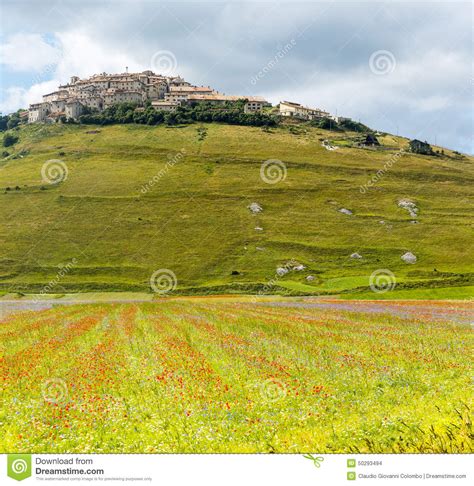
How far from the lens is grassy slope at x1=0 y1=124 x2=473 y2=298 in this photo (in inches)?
4023

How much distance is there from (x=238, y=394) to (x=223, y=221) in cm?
11949

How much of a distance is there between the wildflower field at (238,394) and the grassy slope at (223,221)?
6447cm

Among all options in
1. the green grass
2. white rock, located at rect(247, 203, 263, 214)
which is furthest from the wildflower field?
white rock, located at rect(247, 203, 263, 214)

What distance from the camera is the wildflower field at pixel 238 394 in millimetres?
10234

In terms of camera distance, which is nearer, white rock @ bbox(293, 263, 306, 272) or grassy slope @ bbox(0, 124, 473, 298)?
grassy slope @ bbox(0, 124, 473, 298)

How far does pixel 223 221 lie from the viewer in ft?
436

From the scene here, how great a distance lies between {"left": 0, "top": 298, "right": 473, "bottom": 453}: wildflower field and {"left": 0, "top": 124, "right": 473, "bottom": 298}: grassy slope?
6447 cm
